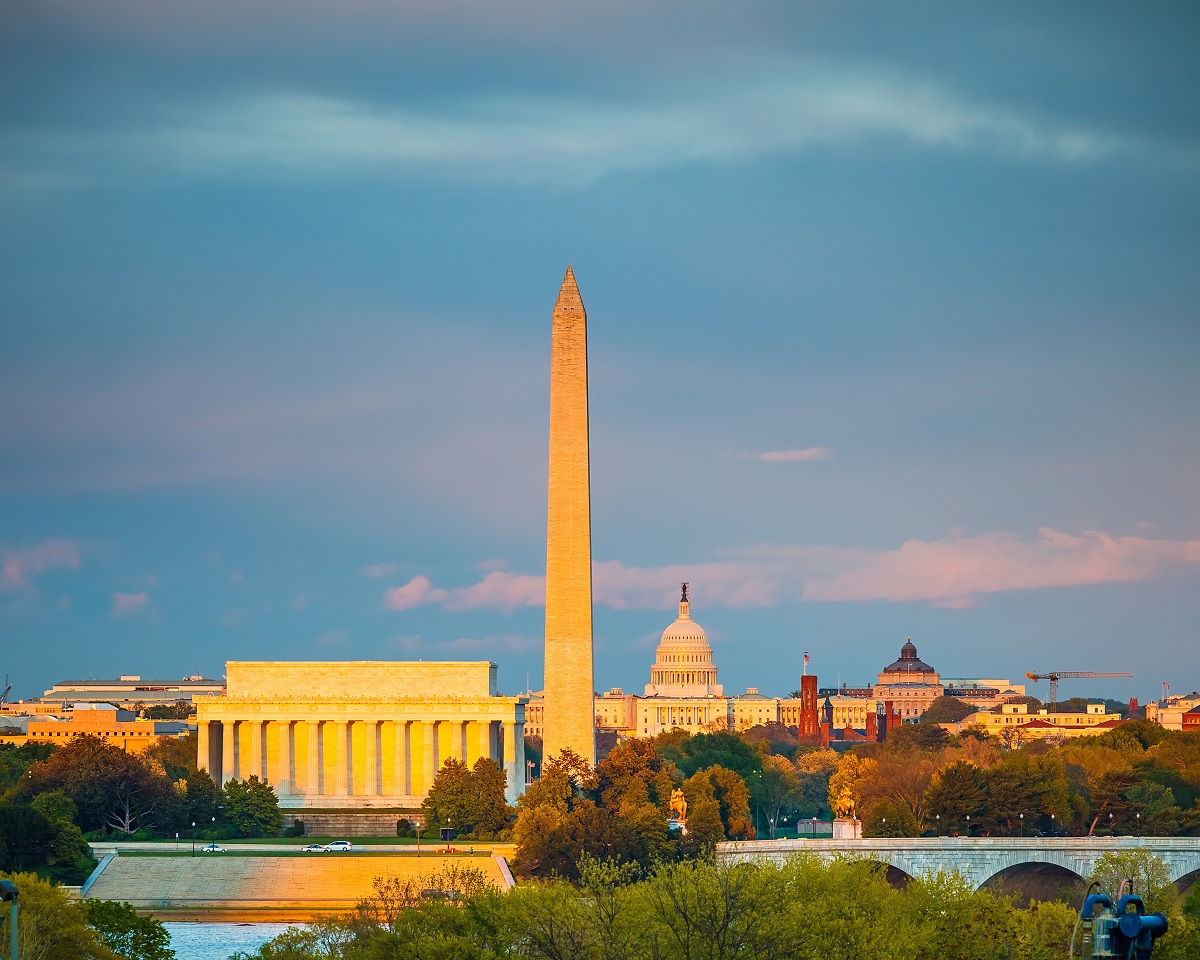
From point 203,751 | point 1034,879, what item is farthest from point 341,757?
point 1034,879

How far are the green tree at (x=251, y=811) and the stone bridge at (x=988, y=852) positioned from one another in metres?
24.8

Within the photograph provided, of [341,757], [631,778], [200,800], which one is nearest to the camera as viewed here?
[631,778]

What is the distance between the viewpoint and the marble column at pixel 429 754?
136 meters

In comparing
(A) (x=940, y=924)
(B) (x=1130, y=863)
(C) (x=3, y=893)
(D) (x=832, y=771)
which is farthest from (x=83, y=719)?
(C) (x=3, y=893)

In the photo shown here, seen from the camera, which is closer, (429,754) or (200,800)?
(200,800)

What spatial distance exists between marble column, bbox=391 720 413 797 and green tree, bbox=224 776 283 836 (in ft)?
52.7

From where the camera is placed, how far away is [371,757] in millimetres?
137000

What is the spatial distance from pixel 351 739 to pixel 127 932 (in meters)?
65.8

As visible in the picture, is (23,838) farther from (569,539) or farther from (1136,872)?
(1136,872)

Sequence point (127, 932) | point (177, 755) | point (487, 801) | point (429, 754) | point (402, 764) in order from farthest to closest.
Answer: point (177, 755) < point (402, 764) < point (429, 754) < point (487, 801) < point (127, 932)

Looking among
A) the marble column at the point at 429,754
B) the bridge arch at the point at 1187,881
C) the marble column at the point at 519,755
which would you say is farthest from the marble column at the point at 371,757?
the bridge arch at the point at 1187,881

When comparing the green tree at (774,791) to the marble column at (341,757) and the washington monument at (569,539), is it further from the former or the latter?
the washington monument at (569,539)

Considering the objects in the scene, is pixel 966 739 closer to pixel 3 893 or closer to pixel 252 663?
pixel 252 663

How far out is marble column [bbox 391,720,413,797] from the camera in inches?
5374
